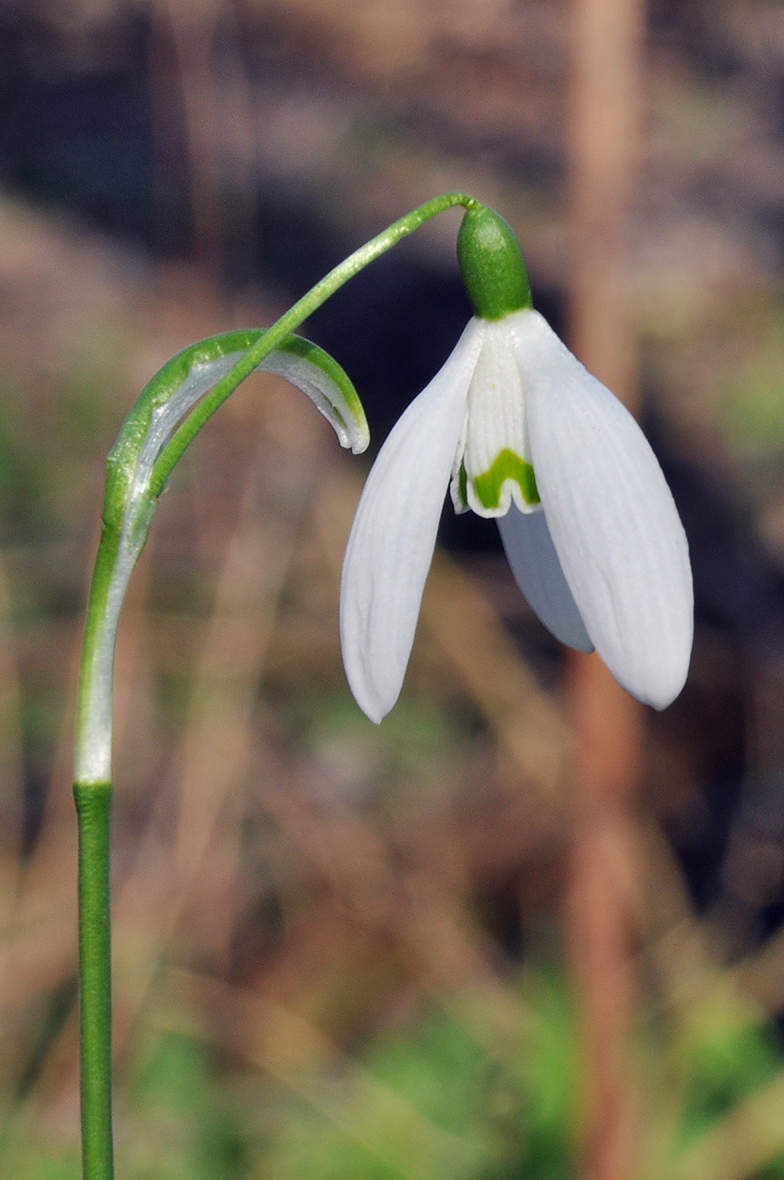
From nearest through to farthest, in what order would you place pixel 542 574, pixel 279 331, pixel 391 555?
pixel 279 331 → pixel 391 555 → pixel 542 574

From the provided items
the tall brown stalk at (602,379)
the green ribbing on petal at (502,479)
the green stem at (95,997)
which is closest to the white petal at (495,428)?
the green ribbing on petal at (502,479)

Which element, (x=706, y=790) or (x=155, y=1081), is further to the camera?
(x=706, y=790)

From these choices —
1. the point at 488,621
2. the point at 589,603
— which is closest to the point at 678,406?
the point at 488,621

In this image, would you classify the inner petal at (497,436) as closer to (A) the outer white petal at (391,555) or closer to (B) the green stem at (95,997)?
(A) the outer white petal at (391,555)

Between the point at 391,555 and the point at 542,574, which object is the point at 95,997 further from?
the point at 542,574

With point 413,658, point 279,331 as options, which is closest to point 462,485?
point 279,331

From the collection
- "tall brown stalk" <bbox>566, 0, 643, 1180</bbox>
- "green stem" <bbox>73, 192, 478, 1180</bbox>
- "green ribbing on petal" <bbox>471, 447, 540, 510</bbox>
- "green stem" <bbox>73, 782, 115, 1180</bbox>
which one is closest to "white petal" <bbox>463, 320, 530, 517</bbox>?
"green ribbing on petal" <bbox>471, 447, 540, 510</bbox>

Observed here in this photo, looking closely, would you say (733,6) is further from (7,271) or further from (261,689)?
(261,689)
